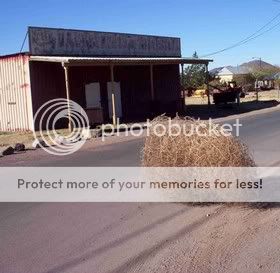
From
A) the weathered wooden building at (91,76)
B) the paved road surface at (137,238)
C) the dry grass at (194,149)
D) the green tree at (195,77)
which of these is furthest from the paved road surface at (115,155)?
the green tree at (195,77)

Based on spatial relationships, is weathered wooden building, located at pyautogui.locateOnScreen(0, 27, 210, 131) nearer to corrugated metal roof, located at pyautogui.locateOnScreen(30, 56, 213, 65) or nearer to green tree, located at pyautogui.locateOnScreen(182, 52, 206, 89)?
corrugated metal roof, located at pyautogui.locateOnScreen(30, 56, 213, 65)

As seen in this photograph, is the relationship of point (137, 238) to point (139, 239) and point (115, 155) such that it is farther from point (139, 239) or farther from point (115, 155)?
point (115, 155)

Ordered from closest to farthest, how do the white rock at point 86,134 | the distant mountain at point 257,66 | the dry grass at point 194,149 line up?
the dry grass at point 194,149 → the white rock at point 86,134 → the distant mountain at point 257,66

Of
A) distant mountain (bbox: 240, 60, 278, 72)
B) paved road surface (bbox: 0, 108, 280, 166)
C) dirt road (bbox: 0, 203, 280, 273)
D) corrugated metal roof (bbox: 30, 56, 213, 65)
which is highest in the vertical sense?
distant mountain (bbox: 240, 60, 278, 72)

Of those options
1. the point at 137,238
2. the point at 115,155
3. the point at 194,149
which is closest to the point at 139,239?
the point at 137,238

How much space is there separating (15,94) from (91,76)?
4.38 meters

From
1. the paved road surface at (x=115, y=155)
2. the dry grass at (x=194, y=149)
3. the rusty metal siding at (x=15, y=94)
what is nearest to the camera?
the dry grass at (x=194, y=149)

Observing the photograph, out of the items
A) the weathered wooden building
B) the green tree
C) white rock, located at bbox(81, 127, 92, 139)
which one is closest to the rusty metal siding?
the weathered wooden building

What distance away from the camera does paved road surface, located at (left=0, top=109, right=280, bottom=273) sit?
523 centimetres

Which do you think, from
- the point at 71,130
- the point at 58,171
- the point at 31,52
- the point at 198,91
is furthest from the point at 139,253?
the point at 198,91

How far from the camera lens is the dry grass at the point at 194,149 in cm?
704

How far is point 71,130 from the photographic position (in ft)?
71.9

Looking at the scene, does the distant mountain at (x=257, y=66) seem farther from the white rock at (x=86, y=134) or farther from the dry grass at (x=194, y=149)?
the dry grass at (x=194, y=149)

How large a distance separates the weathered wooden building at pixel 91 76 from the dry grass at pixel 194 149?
1419 centimetres
